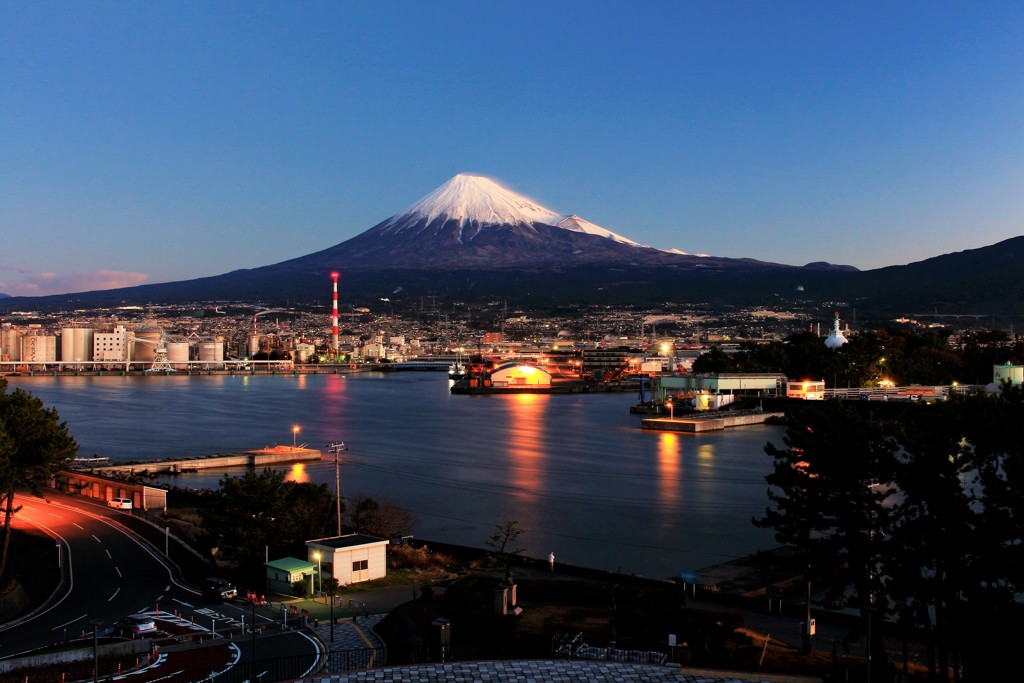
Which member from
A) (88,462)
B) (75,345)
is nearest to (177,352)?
(75,345)

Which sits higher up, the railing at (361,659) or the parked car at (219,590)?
the railing at (361,659)

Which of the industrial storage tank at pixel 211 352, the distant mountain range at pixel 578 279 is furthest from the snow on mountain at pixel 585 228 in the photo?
the industrial storage tank at pixel 211 352

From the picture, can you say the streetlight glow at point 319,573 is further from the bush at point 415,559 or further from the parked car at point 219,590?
the bush at point 415,559

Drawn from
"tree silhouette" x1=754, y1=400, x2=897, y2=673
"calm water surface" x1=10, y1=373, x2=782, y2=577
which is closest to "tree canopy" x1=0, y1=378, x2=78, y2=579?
"calm water surface" x1=10, y1=373, x2=782, y2=577

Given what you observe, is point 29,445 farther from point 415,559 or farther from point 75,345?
point 75,345

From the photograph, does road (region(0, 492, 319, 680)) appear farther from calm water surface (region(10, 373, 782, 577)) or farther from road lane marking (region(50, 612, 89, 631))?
calm water surface (region(10, 373, 782, 577))
